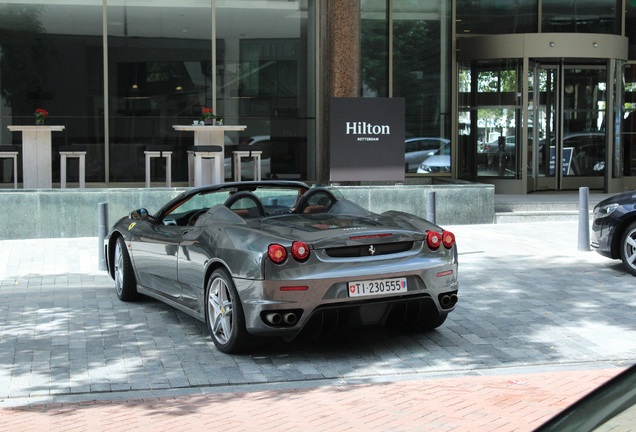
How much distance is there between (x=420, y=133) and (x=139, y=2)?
21.6 feet

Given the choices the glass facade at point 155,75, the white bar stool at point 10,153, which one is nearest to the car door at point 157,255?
the white bar stool at point 10,153

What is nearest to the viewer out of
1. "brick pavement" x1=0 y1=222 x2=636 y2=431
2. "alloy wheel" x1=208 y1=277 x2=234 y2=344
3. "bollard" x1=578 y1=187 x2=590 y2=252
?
"brick pavement" x1=0 y1=222 x2=636 y2=431

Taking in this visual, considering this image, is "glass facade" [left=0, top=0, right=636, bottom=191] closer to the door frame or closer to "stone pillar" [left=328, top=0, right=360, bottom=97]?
the door frame

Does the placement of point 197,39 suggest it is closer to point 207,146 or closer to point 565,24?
point 207,146

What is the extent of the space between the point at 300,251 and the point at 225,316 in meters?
0.87

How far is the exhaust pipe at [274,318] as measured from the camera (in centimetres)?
700

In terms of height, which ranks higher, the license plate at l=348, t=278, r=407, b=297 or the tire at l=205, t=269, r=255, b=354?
the license plate at l=348, t=278, r=407, b=297

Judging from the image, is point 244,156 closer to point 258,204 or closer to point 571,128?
point 571,128

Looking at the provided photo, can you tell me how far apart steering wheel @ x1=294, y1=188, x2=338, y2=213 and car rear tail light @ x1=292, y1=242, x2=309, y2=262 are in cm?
134

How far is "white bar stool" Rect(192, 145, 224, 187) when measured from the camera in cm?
1722

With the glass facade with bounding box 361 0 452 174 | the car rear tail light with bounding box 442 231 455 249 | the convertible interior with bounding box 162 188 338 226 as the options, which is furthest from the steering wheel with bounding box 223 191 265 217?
the glass facade with bounding box 361 0 452 174

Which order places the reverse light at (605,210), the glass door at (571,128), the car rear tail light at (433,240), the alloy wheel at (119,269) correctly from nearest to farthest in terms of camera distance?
the car rear tail light at (433,240) → the alloy wheel at (119,269) → the reverse light at (605,210) → the glass door at (571,128)

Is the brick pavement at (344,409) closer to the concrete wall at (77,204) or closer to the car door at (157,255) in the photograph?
the car door at (157,255)

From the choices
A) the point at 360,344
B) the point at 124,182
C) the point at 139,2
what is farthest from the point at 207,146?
the point at 360,344
